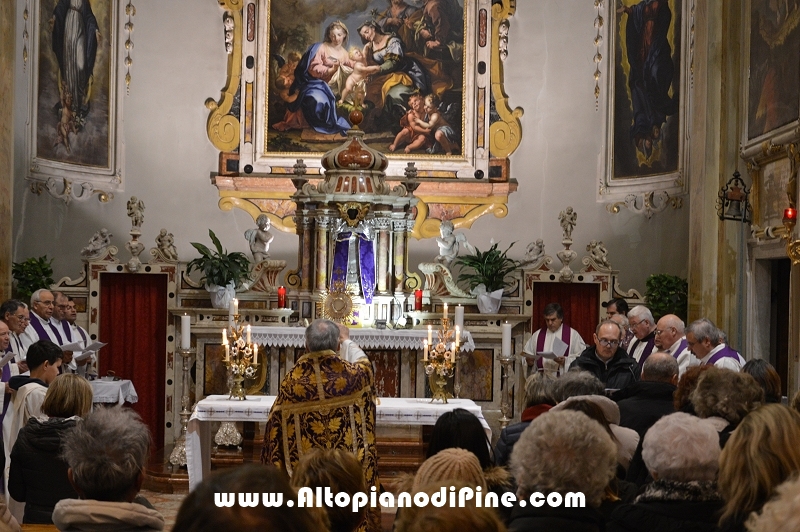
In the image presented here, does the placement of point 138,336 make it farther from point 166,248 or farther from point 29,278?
point 29,278

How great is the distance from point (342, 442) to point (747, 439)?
3.03 metres

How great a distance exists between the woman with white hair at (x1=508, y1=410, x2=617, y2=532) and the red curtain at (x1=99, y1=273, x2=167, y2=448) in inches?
342

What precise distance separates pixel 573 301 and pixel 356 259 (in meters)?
2.62

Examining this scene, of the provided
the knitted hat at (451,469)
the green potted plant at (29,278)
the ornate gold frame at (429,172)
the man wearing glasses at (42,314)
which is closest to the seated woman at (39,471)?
the knitted hat at (451,469)

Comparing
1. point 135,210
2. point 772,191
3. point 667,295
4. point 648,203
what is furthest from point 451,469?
point 648,203

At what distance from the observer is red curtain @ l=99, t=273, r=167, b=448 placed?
11297 millimetres

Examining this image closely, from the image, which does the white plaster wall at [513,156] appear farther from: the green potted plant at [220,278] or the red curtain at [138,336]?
the green potted plant at [220,278]

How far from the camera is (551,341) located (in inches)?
413

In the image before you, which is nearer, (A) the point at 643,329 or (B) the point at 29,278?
(A) the point at 643,329

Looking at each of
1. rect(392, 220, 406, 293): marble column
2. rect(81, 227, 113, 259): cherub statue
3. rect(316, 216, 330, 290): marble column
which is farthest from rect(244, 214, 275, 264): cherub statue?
rect(81, 227, 113, 259): cherub statue

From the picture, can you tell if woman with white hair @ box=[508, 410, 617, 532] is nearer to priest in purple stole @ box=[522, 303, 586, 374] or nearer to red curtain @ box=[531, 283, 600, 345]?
priest in purple stole @ box=[522, 303, 586, 374]

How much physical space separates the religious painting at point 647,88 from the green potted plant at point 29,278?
298 inches

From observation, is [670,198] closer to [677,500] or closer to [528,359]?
[528,359]

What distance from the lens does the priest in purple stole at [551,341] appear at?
1024cm
